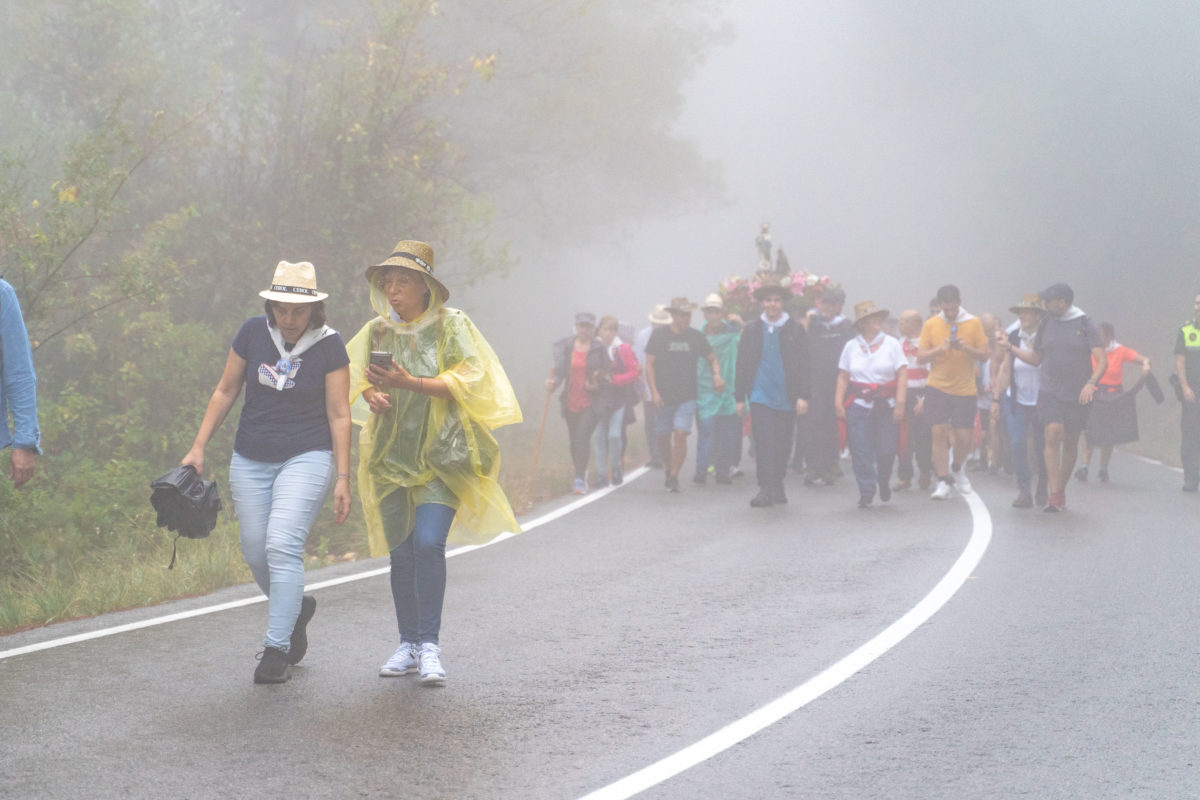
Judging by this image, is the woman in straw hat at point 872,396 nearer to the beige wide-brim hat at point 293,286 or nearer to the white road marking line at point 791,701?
the white road marking line at point 791,701

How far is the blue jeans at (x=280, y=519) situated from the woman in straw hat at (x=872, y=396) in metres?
8.39

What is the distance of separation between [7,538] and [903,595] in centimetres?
641

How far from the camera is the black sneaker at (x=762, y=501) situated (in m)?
13.7

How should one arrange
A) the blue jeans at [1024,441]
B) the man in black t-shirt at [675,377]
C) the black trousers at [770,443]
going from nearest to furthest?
the blue jeans at [1024,441]
the black trousers at [770,443]
the man in black t-shirt at [675,377]

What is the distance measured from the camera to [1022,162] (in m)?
50.0

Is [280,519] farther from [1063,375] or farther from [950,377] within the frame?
[950,377]

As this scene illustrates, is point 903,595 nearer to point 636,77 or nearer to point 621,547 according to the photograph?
point 621,547

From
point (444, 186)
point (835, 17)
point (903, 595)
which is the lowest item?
point (903, 595)

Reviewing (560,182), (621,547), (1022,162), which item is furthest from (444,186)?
(1022,162)

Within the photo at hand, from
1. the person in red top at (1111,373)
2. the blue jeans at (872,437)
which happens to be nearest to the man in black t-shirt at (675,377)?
the blue jeans at (872,437)

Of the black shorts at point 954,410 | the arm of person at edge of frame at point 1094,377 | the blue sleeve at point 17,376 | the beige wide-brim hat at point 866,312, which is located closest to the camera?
the blue sleeve at point 17,376

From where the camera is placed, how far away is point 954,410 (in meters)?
14.7

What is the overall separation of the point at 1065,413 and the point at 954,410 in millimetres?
1678

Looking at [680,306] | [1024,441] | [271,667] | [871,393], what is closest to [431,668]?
[271,667]
